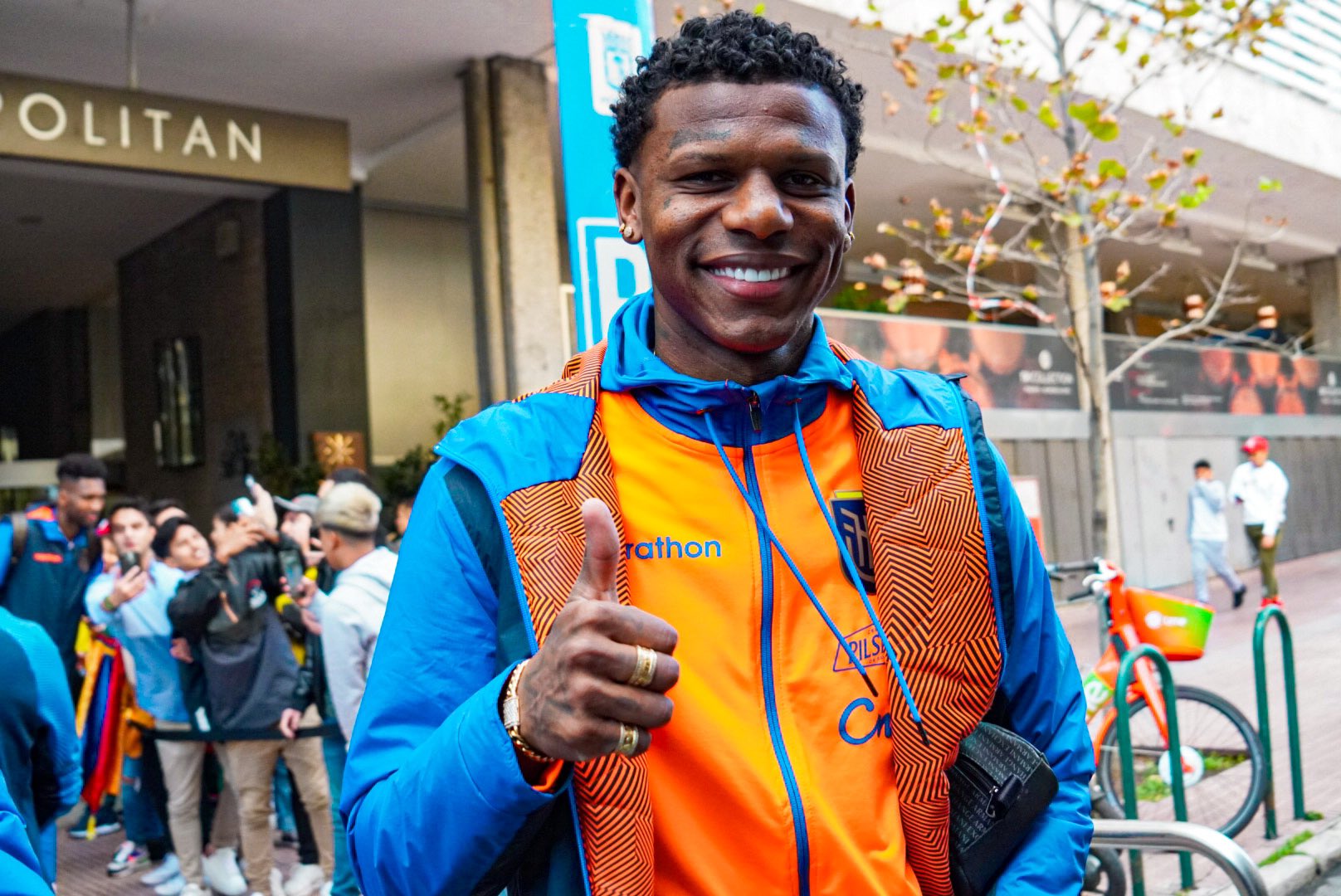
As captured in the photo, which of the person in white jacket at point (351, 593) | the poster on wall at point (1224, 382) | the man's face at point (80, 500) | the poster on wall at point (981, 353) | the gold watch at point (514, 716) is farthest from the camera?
the poster on wall at point (1224, 382)

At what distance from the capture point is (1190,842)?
303cm

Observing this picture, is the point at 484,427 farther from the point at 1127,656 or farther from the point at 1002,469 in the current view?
the point at 1127,656

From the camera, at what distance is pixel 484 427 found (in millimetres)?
1671

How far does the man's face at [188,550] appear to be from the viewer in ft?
20.8

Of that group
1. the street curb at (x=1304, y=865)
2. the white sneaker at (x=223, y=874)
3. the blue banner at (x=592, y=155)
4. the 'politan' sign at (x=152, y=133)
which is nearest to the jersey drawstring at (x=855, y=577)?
the blue banner at (x=592, y=155)

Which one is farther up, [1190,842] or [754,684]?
[754,684]

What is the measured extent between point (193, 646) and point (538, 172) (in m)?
6.36

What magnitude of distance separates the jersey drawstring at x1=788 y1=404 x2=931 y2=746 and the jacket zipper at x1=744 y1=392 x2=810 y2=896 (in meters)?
0.06

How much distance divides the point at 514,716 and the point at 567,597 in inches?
7.6

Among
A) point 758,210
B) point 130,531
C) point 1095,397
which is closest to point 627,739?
point 758,210

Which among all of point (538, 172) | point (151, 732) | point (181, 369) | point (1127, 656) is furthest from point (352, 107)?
point (1127, 656)

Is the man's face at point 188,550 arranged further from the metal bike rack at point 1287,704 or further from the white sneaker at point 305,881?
the metal bike rack at point 1287,704

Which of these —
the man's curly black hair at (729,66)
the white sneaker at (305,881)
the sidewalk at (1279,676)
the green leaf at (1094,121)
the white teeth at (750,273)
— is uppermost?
the green leaf at (1094,121)

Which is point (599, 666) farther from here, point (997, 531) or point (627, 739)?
point (997, 531)
